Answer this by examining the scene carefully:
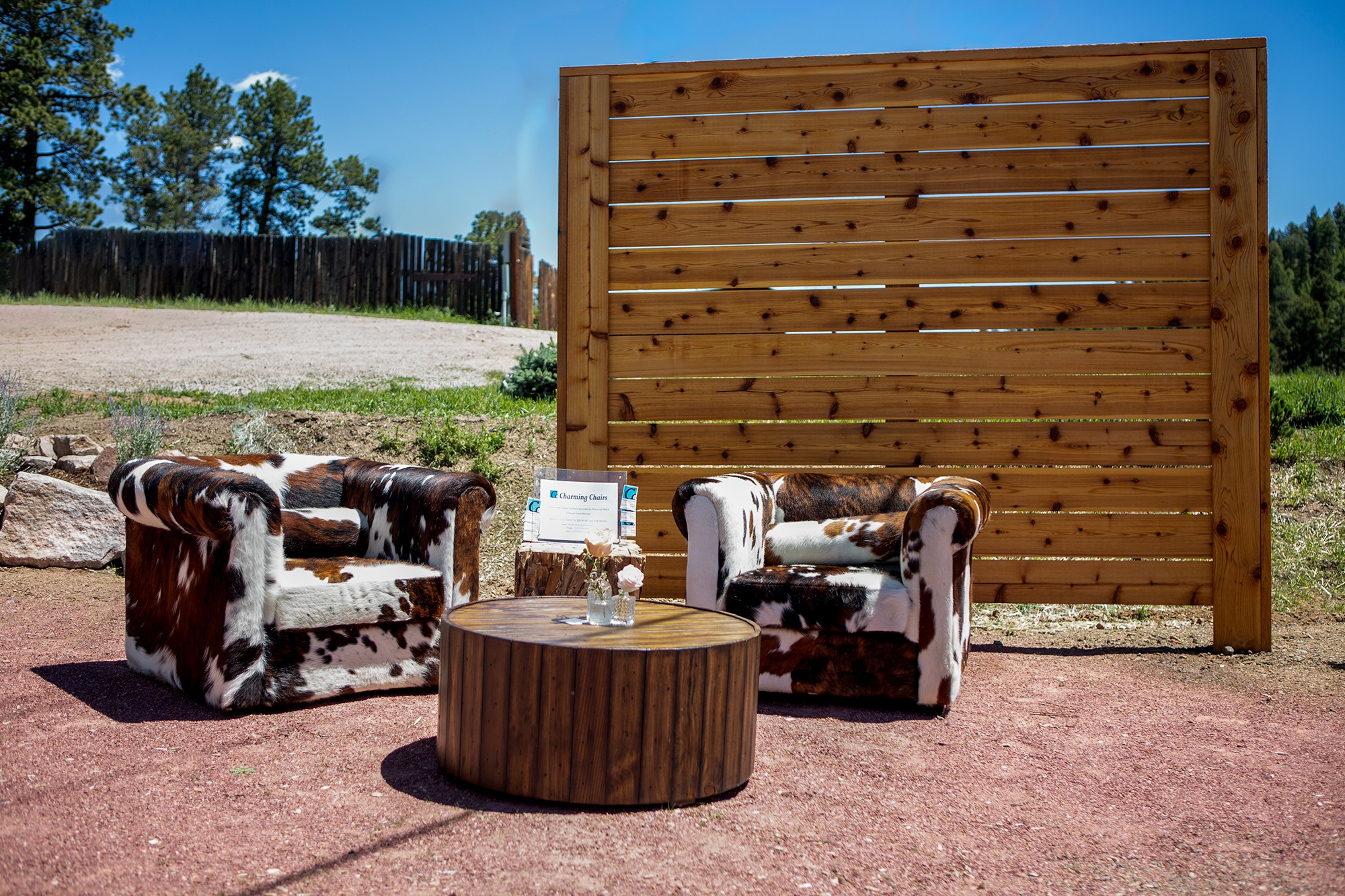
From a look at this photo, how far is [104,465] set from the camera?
6141 millimetres

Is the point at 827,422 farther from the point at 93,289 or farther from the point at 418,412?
the point at 93,289

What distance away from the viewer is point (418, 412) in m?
7.88

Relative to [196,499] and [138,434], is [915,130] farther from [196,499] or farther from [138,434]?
[138,434]

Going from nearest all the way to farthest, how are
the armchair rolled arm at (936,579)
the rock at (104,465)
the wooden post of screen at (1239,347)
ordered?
the armchair rolled arm at (936,579) < the wooden post of screen at (1239,347) < the rock at (104,465)

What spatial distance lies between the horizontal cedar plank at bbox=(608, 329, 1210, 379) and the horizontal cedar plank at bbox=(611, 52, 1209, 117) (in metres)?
1.03

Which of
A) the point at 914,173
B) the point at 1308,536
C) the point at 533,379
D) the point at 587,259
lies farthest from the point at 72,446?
the point at 1308,536

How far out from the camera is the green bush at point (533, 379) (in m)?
8.73

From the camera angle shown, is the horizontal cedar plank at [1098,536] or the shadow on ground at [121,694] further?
the horizontal cedar plank at [1098,536]

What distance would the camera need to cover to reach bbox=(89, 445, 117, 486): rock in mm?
6117

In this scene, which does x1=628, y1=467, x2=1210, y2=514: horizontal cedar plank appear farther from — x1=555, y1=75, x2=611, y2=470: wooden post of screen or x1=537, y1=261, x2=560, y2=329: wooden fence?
x1=537, y1=261, x2=560, y2=329: wooden fence

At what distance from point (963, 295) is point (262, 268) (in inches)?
575

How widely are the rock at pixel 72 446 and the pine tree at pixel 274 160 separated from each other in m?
20.4

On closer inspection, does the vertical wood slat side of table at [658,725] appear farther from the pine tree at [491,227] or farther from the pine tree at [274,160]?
the pine tree at [491,227]

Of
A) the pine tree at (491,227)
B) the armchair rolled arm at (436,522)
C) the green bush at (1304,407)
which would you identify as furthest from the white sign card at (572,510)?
the pine tree at (491,227)
